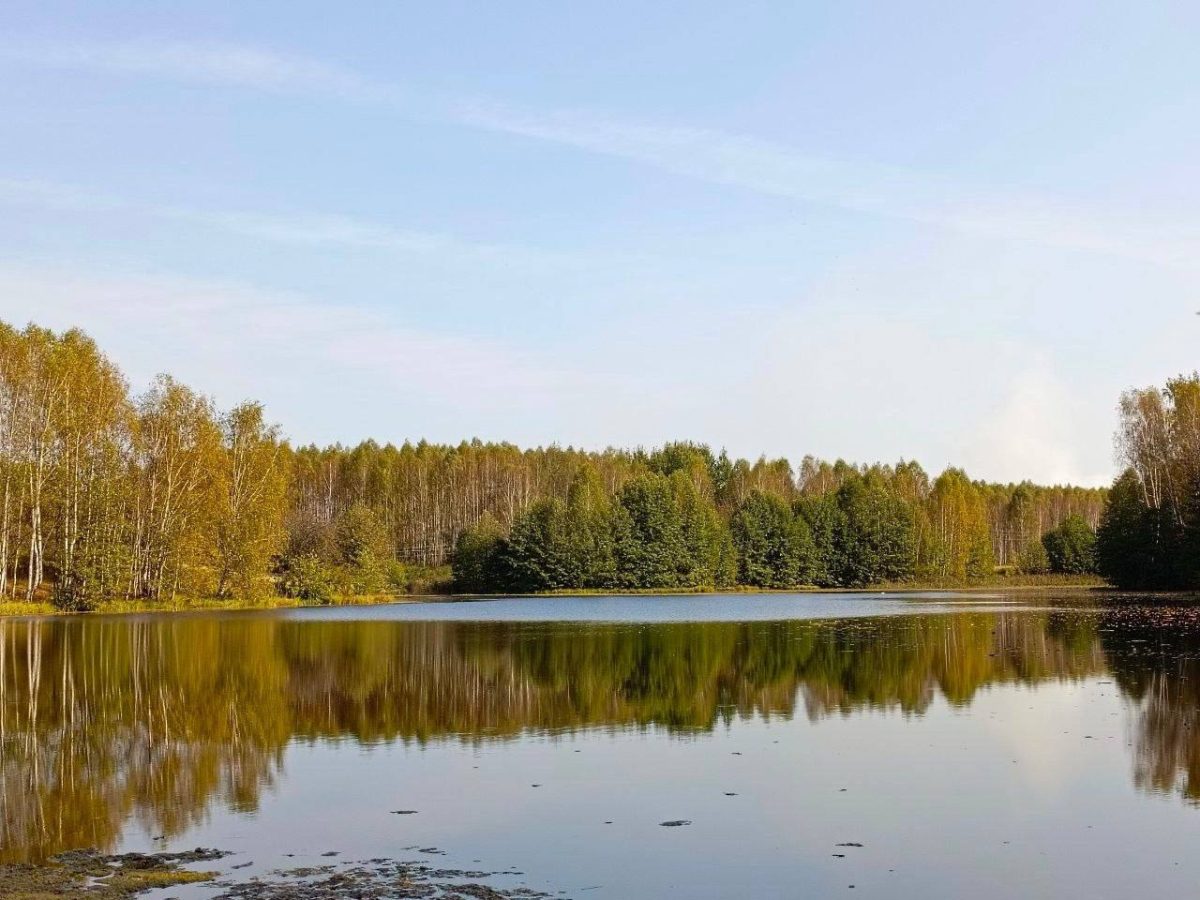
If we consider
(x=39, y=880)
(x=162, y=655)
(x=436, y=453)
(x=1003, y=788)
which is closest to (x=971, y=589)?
(x=436, y=453)

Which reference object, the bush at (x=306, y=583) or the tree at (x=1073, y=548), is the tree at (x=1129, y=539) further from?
the bush at (x=306, y=583)

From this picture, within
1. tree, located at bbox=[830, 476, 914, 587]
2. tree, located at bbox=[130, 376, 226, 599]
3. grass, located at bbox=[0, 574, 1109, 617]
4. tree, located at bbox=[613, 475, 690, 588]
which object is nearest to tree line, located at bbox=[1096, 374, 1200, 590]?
grass, located at bbox=[0, 574, 1109, 617]

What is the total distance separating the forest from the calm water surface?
2895 cm

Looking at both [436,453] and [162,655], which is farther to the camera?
[436,453]

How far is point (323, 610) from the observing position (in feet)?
234

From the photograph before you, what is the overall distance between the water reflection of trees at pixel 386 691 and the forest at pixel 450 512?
18279mm

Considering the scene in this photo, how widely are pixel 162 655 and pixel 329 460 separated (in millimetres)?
107002

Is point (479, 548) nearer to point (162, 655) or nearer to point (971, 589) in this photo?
point (971, 589)

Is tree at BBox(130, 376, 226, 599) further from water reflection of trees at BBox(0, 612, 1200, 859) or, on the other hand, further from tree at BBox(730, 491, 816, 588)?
tree at BBox(730, 491, 816, 588)

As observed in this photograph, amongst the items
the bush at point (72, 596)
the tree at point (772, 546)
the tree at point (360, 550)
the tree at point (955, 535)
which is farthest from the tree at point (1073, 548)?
the bush at point (72, 596)

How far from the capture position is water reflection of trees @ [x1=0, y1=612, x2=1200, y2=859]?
52.7ft

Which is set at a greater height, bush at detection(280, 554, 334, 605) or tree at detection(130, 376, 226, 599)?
tree at detection(130, 376, 226, 599)

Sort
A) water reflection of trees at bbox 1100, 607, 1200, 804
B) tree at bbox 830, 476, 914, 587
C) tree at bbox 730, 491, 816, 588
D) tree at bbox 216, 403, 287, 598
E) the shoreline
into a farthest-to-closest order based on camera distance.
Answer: tree at bbox 830, 476, 914, 587
tree at bbox 730, 491, 816, 588
tree at bbox 216, 403, 287, 598
the shoreline
water reflection of trees at bbox 1100, 607, 1200, 804

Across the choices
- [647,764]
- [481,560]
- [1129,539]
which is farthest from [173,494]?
[1129,539]
